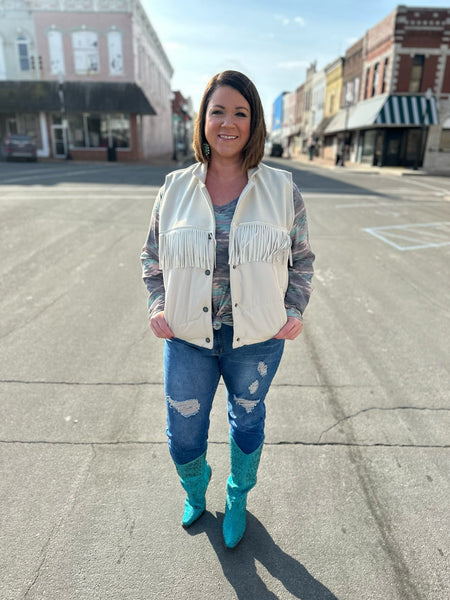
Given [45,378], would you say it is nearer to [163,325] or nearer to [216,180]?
[163,325]

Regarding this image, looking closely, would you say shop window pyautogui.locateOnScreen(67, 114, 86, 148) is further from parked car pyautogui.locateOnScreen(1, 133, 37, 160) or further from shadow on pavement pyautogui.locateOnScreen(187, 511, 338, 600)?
shadow on pavement pyautogui.locateOnScreen(187, 511, 338, 600)

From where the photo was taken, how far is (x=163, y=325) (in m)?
1.96

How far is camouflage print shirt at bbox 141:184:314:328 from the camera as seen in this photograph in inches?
74.7

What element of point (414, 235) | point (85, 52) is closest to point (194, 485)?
point (414, 235)

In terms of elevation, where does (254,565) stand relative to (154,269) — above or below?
below

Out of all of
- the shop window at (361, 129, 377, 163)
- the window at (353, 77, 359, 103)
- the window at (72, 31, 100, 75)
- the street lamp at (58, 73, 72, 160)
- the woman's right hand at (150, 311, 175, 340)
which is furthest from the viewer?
the window at (353, 77, 359, 103)

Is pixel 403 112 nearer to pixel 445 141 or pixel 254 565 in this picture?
pixel 445 141

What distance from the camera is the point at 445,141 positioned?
2967cm

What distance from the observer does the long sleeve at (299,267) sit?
6.59 feet

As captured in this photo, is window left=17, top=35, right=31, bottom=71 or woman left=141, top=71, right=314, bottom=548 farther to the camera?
window left=17, top=35, right=31, bottom=71

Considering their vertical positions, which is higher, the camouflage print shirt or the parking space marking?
the camouflage print shirt

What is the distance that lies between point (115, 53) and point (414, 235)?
89.6 ft

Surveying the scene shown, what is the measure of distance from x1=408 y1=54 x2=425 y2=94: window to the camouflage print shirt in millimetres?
32932

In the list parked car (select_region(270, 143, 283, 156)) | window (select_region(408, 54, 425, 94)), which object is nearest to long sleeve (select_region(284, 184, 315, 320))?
window (select_region(408, 54, 425, 94))
